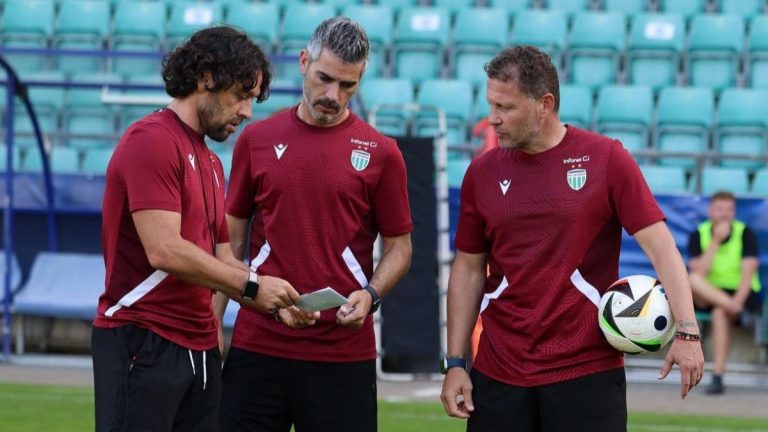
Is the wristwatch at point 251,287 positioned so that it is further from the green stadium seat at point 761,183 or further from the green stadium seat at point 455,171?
the green stadium seat at point 761,183

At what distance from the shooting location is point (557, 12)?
15.2 meters

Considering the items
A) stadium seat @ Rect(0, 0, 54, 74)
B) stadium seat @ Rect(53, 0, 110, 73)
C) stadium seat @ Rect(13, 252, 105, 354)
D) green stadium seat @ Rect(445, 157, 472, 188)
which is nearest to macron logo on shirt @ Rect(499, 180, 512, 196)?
stadium seat @ Rect(13, 252, 105, 354)

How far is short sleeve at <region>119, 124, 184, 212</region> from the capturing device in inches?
176

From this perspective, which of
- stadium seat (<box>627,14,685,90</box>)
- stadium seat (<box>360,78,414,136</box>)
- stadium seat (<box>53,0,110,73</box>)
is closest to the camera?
stadium seat (<box>360,78,414,136</box>)

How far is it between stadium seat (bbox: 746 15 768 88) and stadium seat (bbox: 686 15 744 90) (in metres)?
0.13

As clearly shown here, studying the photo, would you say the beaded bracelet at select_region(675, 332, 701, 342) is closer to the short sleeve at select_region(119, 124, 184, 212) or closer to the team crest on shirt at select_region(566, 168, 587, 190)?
the team crest on shirt at select_region(566, 168, 587, 190)

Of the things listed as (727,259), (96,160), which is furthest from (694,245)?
(96,160)

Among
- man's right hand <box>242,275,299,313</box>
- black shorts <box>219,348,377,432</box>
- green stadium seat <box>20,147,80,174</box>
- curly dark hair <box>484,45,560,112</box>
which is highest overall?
curly dark hair <box>484,45,560,112</box>

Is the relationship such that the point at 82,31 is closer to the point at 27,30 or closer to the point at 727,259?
the point at 27,30

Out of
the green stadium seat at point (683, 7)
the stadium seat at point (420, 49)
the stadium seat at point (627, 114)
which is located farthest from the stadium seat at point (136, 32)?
the green stadium seat at point (683, 7)

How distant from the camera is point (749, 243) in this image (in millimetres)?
11492

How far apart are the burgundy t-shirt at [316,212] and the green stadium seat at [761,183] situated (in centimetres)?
835

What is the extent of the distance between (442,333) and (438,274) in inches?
20.9

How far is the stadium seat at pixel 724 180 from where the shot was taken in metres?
13.0
